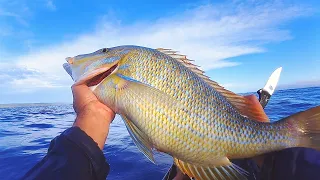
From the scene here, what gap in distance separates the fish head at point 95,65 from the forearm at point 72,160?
2.03 ft

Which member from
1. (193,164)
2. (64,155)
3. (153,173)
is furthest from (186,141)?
(153,173)

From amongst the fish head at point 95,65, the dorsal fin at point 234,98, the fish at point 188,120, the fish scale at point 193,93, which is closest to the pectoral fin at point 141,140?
the fish at point 188,120

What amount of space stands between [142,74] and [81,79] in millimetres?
623

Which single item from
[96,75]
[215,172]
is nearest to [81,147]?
[96,75]

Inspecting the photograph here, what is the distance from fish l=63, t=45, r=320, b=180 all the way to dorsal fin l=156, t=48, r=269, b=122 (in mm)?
32

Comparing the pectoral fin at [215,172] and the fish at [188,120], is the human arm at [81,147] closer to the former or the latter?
the fish at [188,120]

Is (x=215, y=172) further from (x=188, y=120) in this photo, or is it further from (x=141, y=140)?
(x=141, y=140)

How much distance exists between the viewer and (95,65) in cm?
267

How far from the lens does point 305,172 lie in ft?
5.89

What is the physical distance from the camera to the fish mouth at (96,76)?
258 cm

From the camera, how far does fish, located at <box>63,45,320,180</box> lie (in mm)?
2285

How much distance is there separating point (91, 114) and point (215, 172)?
127 centimetres

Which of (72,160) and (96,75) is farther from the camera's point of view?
(96,75)

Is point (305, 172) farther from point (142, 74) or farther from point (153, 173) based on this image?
point (153, 173)
